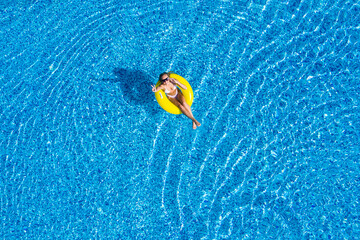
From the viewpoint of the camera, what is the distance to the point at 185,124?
4051mm

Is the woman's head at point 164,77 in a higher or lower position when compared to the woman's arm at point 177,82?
lower

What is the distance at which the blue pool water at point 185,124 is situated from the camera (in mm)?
3873

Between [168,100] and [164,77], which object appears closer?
[164,77]

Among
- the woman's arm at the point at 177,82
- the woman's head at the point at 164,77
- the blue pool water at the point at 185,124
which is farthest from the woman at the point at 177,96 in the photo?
the blue pool water at the point at 185,124

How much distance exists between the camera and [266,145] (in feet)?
12.9

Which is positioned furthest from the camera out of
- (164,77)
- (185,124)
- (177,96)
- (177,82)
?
(185,124)

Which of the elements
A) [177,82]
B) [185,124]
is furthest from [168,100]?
[185,124]

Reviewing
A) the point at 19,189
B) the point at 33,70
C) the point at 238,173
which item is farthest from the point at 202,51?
the point at 19,189

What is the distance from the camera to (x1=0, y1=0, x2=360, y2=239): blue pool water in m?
3.87

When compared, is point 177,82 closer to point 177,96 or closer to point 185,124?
point 177,96

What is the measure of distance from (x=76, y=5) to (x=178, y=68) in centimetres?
168

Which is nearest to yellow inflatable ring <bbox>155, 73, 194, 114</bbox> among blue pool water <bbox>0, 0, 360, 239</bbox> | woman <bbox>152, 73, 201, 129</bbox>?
woman <bbox>152, 73, 201, 129</bbox>

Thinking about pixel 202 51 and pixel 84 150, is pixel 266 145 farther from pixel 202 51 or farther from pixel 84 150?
pixel 84 150

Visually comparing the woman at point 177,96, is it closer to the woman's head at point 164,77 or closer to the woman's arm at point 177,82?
the woman's arm at point 177,82
